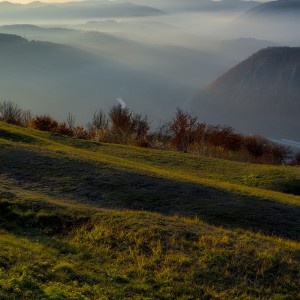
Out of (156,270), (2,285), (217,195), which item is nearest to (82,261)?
(156,270)

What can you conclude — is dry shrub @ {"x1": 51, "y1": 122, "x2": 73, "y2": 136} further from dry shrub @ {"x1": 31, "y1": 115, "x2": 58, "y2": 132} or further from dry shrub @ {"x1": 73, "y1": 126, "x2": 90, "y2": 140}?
dry shrub @ {"x1": 73, "y1": 126, "x2": 90, "y2": 140}

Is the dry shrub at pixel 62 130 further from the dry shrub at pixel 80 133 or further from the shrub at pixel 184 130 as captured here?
the shrub at pixel 184 130

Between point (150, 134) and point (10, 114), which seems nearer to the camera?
point (10, 114)

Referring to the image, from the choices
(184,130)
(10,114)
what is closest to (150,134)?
(184,130)

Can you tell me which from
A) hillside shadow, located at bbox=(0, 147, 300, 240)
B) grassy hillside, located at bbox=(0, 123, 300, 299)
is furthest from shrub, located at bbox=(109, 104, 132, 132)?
hillside shadow, located at bbox=(0, 147, 300, 240)

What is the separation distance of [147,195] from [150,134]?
1455 inches

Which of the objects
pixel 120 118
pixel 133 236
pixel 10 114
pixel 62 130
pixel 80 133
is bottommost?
pixel 133 236

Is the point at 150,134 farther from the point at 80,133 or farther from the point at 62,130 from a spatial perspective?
the point at 62,130

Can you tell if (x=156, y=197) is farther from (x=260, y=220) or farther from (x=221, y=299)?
(x=221, y=299)

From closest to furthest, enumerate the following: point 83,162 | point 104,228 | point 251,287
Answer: point 251,287 → point 104,228 → point 83,162

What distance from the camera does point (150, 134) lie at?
51.4 meters

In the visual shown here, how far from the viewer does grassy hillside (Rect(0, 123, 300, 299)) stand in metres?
7.77

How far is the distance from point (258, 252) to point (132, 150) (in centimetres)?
2034

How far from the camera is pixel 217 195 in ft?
51.3
